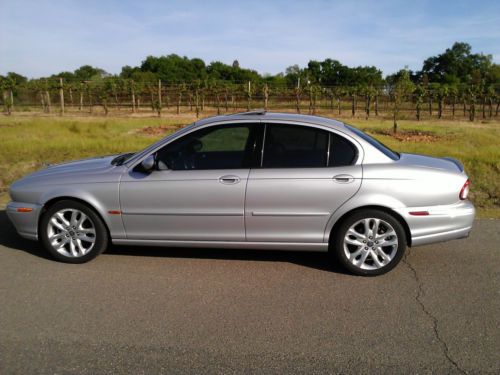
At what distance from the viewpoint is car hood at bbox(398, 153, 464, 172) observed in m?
4.32

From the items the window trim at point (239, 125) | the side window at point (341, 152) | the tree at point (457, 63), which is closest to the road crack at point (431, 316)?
the side window at point (341, 152)

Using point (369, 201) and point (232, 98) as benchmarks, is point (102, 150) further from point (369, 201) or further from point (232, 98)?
point (232, 98)

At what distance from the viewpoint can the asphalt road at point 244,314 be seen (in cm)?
288

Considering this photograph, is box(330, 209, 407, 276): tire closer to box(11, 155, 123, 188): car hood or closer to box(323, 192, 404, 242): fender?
box(323, 192, 404, 242): fender

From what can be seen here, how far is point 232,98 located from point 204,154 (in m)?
32.4

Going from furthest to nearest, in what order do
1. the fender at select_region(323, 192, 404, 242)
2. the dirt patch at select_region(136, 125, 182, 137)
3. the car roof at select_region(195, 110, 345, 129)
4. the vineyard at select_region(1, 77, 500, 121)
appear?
the vineyard at select_region(1, 77, 500, 121) → the dirt patch at select_region(136, 125, 182, 137) → the car roof at select_region(195, 110, 345, 129) → the fender at select_region(323, 192, 404, 242)

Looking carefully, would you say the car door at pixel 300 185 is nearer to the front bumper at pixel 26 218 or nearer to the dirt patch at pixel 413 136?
the front bumper at pixel 26 218

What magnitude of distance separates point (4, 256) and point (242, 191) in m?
2.74

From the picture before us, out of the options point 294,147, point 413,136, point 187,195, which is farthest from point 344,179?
point 413,136

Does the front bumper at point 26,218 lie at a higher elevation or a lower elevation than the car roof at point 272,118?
lower

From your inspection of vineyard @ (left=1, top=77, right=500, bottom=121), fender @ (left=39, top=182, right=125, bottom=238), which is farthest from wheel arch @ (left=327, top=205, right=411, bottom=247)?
vineyard @ (left=1, top=77, right=500, bottom=121)

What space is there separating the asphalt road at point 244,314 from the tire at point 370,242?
0.14m

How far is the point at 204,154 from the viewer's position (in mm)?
4820

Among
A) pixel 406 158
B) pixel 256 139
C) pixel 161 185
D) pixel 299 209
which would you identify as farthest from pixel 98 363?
pixel 406 158
